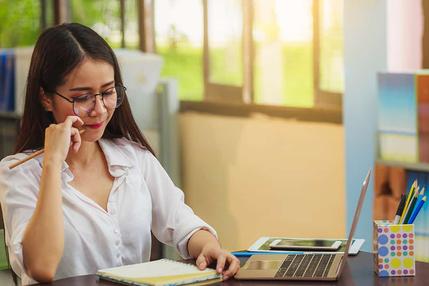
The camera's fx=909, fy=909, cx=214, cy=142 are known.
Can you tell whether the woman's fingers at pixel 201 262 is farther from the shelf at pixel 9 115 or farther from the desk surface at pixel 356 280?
the shelf at pixel 9 115

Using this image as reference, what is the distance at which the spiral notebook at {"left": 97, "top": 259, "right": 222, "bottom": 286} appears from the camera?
6.75 ft

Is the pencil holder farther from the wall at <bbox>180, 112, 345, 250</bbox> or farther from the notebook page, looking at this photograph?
the wall at <bbox>180, 112, 345, 250</bbox>

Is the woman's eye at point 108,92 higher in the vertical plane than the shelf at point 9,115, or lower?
higher

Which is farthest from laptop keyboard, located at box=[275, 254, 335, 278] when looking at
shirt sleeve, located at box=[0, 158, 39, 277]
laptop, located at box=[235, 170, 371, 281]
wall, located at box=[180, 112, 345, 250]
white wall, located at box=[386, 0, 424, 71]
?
wall, located at box=[180, 112, 345, 250]

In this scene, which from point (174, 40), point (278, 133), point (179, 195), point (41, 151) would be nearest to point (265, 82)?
point (278, 133)

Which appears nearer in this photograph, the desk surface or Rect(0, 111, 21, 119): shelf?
the desk surface

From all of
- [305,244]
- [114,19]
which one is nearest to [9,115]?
[114,19]

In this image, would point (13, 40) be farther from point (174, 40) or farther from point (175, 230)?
point (175, 230)

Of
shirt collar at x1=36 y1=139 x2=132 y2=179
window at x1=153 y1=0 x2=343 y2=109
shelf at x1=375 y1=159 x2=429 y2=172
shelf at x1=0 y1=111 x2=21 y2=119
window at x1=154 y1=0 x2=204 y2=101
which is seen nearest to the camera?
shirt collar at x1=36 y1=139 x2=132 y2=179

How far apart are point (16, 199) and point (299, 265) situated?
0.74 m

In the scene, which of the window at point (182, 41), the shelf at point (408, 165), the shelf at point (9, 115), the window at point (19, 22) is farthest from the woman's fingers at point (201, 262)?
the window at point (19, 22)

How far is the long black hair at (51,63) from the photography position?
2385mm

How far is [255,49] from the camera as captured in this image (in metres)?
4.94

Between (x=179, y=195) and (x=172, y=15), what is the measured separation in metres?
3.13
